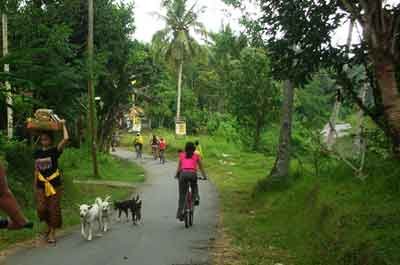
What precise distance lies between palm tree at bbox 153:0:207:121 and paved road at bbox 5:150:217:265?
119 feet

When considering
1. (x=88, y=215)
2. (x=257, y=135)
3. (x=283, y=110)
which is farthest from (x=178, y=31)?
(x=88, y=215)

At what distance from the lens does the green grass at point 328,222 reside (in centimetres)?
658

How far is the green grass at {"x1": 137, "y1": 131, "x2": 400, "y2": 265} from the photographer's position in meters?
6.58

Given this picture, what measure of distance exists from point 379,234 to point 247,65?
2573 centimetres

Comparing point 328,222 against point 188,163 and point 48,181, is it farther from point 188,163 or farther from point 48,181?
point 48,181

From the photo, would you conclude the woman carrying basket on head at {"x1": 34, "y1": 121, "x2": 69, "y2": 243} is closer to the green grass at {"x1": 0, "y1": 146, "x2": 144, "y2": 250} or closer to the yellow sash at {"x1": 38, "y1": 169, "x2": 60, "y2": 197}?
the yellow sash at {"x1": 38, "y1": 169, "x2": 60, "y2": 197}

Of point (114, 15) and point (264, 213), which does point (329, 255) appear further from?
point (114, 15)

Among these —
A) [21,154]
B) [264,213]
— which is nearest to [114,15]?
[21,154]

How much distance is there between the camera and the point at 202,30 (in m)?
50.2

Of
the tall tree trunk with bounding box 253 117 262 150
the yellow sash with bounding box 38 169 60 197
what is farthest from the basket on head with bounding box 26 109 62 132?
the tall tree trunk with bounding box 253 117 262 150

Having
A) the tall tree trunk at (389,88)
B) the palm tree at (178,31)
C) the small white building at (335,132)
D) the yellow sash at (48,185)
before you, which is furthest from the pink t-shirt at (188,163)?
the palm tree at (178,31)

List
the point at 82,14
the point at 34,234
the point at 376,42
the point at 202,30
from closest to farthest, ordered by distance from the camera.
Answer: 1. the point at 376,42
2. the point at 34,234
3. the point at 82,14
4. the point at 202,30

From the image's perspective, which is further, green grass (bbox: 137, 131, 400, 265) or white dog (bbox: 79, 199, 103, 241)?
white dog (bbox: 79, 199, 103, 241)

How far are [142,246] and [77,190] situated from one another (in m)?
7.98
